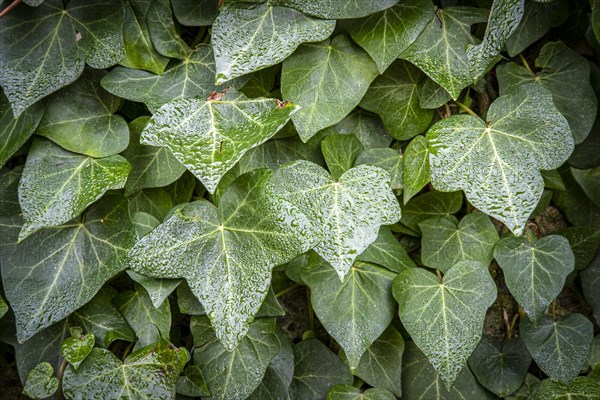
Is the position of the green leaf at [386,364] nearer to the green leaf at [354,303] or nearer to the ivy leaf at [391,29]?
the green leaf at [354,303]

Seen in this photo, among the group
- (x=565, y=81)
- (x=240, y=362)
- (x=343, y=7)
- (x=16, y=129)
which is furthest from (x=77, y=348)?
(x=565, y=81)

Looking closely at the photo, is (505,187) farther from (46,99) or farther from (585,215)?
(46,99)

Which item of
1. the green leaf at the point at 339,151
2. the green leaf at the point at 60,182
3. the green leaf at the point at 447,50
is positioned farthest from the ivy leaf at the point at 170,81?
the green leaf at the point at 447,50

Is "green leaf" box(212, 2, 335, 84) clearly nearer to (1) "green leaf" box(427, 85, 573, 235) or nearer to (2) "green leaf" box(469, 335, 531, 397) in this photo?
(1) "green leaf" box(427, 85, 573, 235)

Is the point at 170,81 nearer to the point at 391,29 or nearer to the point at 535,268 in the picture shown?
the point at 391,29

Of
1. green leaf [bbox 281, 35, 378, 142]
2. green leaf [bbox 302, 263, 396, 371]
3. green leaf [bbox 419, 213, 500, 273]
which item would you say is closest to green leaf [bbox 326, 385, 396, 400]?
green leaf [bbox 302, 263, 396, 371]

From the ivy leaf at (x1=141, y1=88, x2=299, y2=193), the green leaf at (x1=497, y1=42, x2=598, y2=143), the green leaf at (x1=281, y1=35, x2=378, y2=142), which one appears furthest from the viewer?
the green leaf at (x1=497, y1=42, x2=598, y2=143)

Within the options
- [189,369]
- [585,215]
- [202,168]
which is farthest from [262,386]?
[585,215]
